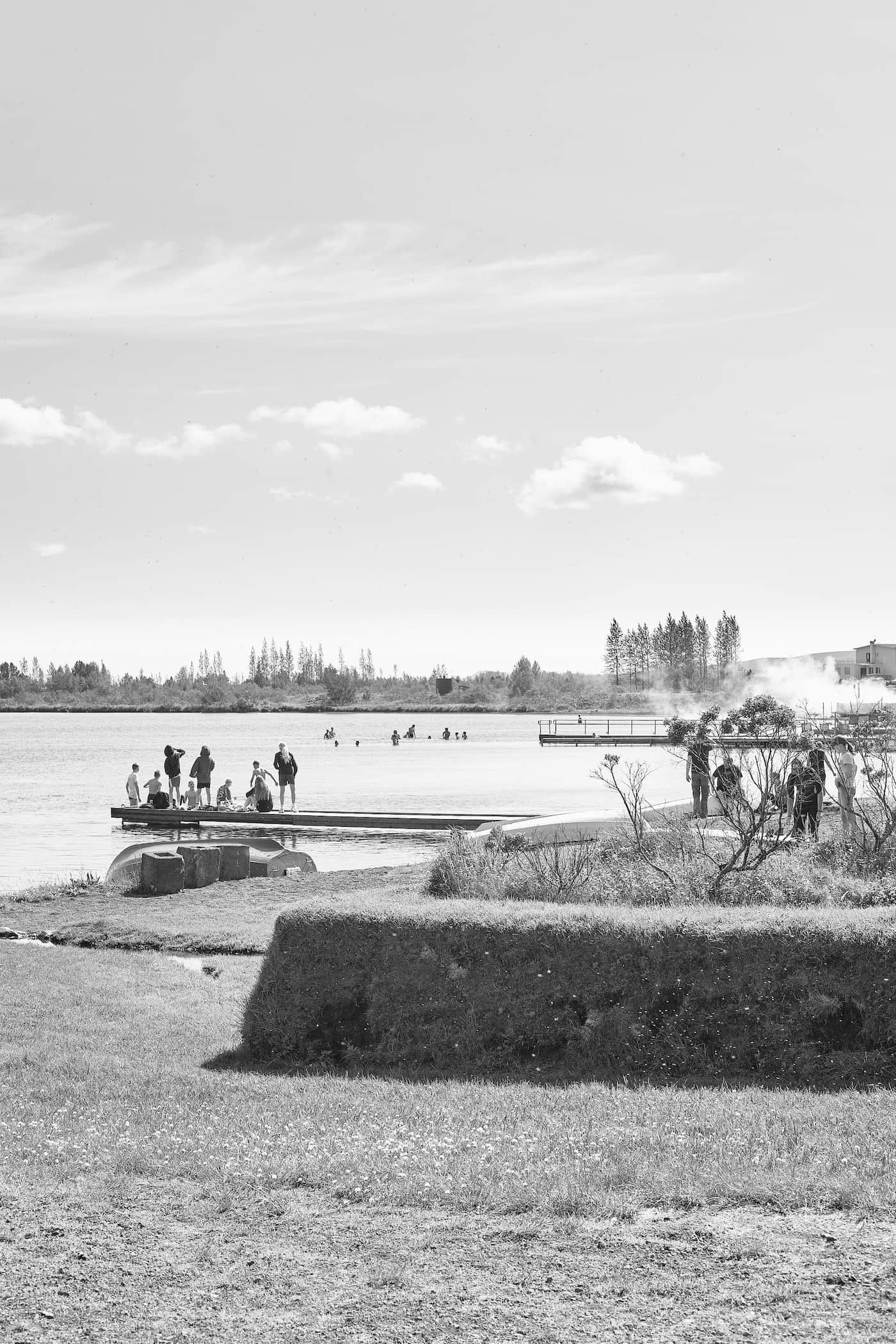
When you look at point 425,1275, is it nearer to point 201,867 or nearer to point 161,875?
point 161,875

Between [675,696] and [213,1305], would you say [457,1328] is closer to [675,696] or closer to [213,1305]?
[213,1305]

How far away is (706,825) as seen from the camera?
1502 centimetres

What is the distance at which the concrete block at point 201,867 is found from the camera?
→ 746 inches

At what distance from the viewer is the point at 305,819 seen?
107 ft

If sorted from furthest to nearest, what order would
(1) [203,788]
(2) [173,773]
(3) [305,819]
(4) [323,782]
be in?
(4) [323,782] → (2) [173,773] → (1) [203,788] → (3) [305,819]

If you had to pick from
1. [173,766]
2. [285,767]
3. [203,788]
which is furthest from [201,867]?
[173,766]

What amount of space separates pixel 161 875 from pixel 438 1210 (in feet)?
47.4

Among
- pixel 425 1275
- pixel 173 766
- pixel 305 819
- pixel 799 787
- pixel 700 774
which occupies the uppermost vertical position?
pixel 799 787

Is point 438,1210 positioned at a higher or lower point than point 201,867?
higher

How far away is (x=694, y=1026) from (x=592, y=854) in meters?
4.65

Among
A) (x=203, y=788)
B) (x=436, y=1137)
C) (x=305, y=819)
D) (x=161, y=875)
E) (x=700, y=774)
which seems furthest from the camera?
(x=203, y=788)

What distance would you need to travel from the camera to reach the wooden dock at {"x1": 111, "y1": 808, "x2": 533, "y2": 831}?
31.0 metres

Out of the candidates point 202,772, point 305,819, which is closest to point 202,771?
point 202,772

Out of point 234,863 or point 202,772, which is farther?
point 202,772
